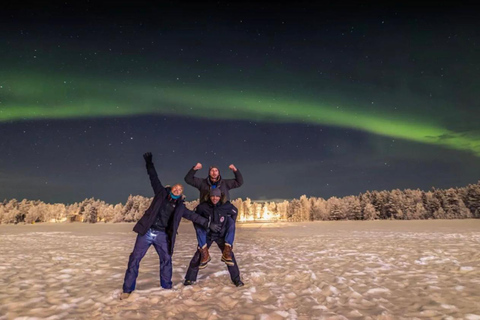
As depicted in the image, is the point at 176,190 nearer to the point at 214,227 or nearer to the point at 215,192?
the point at 215,192

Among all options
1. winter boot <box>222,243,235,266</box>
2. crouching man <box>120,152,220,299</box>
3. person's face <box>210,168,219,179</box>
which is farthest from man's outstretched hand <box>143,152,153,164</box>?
winter boot <box>222,243,235,266</box>

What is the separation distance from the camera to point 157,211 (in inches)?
291

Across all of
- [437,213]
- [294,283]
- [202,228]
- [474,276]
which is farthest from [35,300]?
[437,213]

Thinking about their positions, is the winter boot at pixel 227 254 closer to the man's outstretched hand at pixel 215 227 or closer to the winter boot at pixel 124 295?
the man's outstretched hand at pixel 215 227

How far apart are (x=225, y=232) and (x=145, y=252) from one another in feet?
6.74

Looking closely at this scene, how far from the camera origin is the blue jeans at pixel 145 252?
6973 millimetres

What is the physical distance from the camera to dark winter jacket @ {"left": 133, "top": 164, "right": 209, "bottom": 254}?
7.29 m

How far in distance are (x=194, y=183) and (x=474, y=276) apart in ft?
29.3

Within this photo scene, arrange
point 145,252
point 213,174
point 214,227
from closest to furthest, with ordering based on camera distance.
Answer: point 145,252
point 214,227
point 213,174

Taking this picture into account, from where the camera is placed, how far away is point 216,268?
10578mm

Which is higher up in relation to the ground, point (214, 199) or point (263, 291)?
point (214, 199)

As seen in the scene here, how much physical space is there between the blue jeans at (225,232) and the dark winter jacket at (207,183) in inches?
28.2

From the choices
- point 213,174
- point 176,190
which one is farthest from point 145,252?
point 213,174

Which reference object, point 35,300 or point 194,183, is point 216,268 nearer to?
point 194,183
